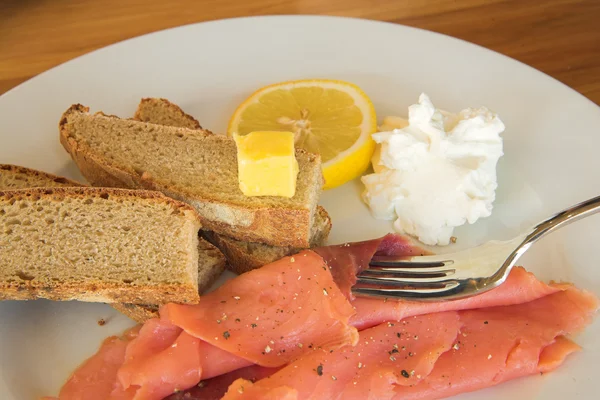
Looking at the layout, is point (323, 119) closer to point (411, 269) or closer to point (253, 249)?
point (253, 249)

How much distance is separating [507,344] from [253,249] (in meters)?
0.91

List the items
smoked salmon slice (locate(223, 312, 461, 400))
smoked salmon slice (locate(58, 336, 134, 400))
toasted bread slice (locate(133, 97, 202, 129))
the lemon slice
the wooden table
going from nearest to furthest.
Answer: smoked salmon slice (locate(223, 312, 461, 400))
smoked salmon slice (locate(58, 336, 134, 400))
the lemon slice
toasted bread slice (locate(133, 97, 202, 129))
the wooden table

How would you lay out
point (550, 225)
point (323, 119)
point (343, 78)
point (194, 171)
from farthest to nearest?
point (343, 78) < point (323, 119) < point (194, 171) < point (550, 225)

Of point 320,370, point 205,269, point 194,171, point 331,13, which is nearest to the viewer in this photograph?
point 320,370

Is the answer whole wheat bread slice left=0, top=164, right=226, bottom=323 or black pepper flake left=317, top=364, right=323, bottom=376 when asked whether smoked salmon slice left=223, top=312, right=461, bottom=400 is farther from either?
whole wheat bread slice left=0, top=164, right=226, bottom=323

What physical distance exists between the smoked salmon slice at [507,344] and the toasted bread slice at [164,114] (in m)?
1.39

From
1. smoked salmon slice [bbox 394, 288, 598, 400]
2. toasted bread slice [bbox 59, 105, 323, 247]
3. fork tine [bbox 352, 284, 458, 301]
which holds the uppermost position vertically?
toasted bread slice [bbox 59, 105, 323, 247]

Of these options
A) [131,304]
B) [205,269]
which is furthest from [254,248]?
[131,304]

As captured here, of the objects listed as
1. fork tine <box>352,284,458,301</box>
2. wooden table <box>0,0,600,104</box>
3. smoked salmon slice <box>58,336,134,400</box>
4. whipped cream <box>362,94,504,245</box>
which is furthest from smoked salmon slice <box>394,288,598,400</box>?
wooden table <box>0,0,600,104</box>

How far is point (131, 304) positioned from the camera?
5.65ft

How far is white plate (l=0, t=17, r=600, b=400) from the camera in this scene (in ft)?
5.72

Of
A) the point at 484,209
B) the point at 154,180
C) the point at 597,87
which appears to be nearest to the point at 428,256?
the point at 484,209

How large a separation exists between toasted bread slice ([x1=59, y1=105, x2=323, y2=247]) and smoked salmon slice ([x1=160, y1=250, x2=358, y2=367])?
0.68 ft

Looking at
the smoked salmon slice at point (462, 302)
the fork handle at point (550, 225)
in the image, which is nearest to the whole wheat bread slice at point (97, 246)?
the smoked salmon slice at point (462, 302)
